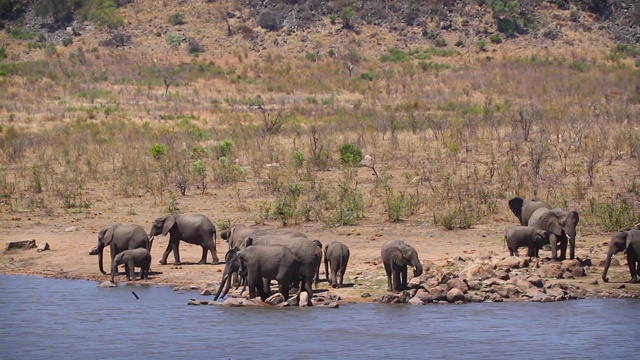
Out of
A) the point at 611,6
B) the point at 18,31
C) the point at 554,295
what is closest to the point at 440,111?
the point at 554,295

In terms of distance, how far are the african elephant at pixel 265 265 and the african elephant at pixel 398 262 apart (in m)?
1.16

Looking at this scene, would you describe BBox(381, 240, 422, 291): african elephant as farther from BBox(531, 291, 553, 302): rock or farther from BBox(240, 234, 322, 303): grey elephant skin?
BBox(531, 291, 553, 302): rock

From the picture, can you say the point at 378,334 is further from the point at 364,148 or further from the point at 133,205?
the point at 364,148

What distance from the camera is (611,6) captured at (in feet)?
198

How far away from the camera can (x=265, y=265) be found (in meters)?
11.8

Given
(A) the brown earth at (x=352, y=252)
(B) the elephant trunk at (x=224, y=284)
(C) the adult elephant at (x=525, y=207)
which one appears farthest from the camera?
(C) the adult elephant at (x=525, y=207)

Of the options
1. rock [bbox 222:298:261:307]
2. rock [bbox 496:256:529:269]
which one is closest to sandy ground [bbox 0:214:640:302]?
rock [bbox 496:256:529:269]

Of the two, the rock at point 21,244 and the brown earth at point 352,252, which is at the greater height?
the rock at point 21,244

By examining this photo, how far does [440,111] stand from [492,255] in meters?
21.7

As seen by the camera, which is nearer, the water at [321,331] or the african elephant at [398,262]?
the water at [321,331]

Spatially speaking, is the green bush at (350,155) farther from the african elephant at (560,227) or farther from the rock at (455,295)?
the rock at (455,295)

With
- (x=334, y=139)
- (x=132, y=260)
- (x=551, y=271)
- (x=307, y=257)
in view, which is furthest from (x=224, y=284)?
(x=334, y=139)

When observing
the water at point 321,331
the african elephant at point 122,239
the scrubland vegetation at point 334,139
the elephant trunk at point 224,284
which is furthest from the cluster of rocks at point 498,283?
the african elephant at point 122,239

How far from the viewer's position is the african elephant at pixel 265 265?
11.8 metres
